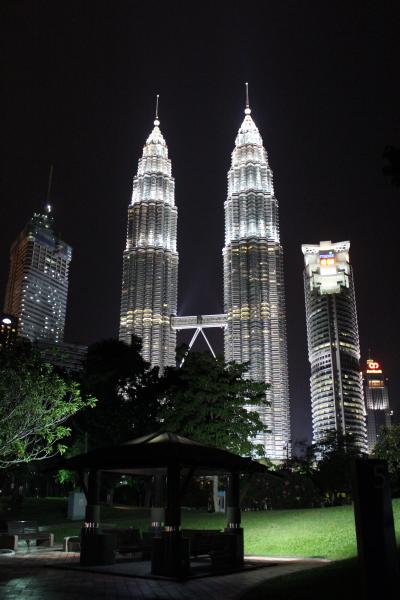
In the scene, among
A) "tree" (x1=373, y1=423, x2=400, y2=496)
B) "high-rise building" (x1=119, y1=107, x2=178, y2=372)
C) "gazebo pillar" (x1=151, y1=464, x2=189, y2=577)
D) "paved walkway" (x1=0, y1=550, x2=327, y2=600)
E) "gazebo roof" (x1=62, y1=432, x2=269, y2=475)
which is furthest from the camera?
"high-rise building" (x1=119, y1=107, x2=178, y2=372)

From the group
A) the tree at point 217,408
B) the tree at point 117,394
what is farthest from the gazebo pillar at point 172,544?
the tree at point 117,394

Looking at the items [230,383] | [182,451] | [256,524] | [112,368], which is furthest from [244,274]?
[182,451]

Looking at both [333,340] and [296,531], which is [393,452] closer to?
[296,531]

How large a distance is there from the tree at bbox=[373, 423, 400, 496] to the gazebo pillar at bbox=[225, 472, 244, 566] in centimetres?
1576

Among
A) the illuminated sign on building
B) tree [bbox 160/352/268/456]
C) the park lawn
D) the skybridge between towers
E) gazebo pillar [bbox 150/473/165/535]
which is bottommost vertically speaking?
the park lawn

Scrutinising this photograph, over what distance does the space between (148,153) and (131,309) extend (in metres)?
45.9

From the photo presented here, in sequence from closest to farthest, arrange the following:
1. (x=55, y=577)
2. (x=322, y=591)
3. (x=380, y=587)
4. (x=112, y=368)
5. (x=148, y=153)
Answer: (x=380, y=587), (x=322, y=591), (x=55, y=577), (x=112, y=368), (x=148, y=153)

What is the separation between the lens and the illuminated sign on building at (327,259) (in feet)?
619

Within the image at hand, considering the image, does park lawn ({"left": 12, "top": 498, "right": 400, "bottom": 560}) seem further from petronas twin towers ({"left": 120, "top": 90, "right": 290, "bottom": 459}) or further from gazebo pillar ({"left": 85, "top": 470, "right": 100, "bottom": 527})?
petronas twin towers ({"left": 120, "top": 90, "right": 290, "bottom": 459})

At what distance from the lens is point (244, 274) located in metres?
136

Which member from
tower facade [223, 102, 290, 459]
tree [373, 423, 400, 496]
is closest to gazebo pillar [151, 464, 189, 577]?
tree [373, 423, 400, 496]

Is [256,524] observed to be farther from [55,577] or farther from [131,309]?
[131,309]

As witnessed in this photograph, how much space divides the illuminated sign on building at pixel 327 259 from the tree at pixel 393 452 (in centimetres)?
16234

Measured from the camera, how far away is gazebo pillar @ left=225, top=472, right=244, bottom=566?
13.8 m
